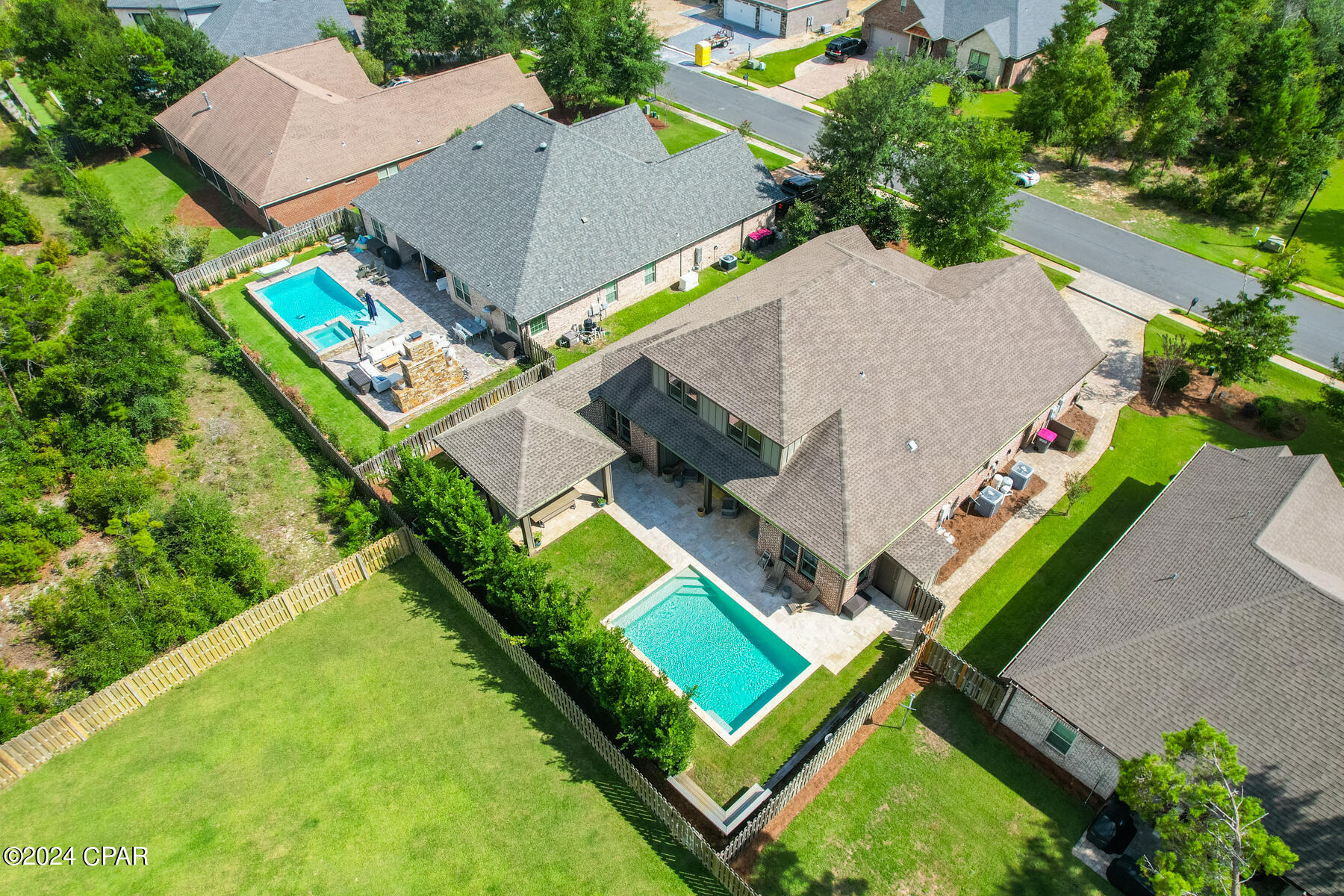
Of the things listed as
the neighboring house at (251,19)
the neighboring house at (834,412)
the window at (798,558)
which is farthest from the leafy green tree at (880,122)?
the neighboring house at (251,19)

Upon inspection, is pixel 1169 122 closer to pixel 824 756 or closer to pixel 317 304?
pixel 824 756

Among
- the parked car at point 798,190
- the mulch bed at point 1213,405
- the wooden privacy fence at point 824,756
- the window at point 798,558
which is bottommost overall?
the wooden privacy fence at point 824,756

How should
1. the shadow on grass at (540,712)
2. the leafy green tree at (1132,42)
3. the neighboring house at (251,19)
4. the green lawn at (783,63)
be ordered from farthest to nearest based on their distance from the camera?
the green lawn at (783,63) < the neighboring house at (251,19) < the leafy green tree at (1132,42) < the shadow on grass at (540,712)

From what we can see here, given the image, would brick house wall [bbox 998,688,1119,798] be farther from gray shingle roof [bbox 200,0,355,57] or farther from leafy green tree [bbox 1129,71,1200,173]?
gray shingle roof [bbox 200,0,355,57]

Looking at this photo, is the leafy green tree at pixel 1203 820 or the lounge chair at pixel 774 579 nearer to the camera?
the leafy green tree at pixel 1203 820

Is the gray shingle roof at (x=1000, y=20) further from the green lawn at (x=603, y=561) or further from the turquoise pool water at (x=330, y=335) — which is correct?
the green lawn at (x=603, y=561)

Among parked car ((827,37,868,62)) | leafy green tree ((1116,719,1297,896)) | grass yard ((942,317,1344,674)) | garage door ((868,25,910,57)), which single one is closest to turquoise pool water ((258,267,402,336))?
grass yard ((942,317,1344,674))
